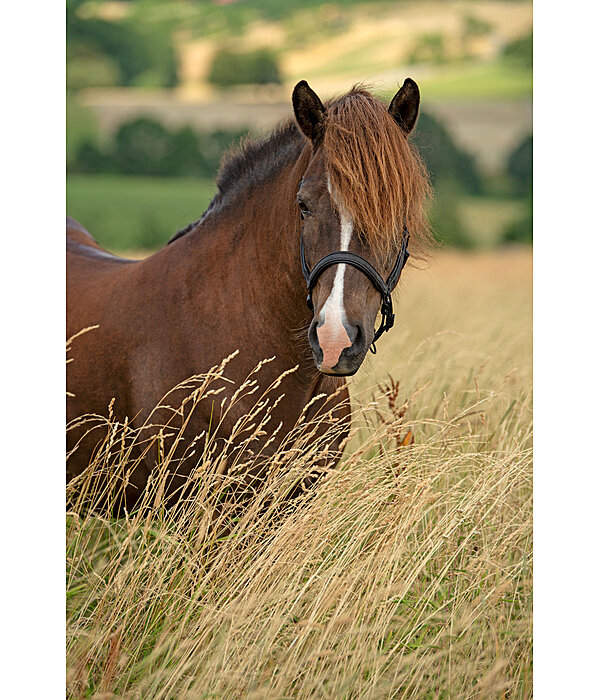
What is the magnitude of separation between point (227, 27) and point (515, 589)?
2.56 m

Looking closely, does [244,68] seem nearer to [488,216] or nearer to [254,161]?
[254,161]

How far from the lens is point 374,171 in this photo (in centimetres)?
200

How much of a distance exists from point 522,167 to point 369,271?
1.53 metres

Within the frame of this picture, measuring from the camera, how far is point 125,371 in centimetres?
276

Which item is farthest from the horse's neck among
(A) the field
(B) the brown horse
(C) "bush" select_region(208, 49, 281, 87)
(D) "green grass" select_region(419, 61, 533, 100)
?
(D) "green grass" select_region(419, 61, 533, 100)

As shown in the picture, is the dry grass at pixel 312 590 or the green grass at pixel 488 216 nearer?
the dry grass at pixel 312 590

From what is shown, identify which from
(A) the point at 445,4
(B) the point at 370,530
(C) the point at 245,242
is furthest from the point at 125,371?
(A) the point at 445,4

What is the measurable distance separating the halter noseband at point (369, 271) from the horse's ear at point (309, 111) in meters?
0.32

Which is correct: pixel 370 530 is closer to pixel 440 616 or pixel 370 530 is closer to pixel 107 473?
pixel 440 616

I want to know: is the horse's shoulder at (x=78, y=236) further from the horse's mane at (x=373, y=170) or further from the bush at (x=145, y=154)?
the horse's mane at (x=373, y=170)

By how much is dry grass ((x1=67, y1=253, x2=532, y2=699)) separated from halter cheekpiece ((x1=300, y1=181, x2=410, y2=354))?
43 centimetres

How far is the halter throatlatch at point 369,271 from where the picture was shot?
78.0 inches

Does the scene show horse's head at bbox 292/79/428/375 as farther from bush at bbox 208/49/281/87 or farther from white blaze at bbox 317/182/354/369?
bush at bbox 208/49/281/87

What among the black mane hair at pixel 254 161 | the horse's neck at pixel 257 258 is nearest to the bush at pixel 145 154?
the black mane hair at pixel 254 161
